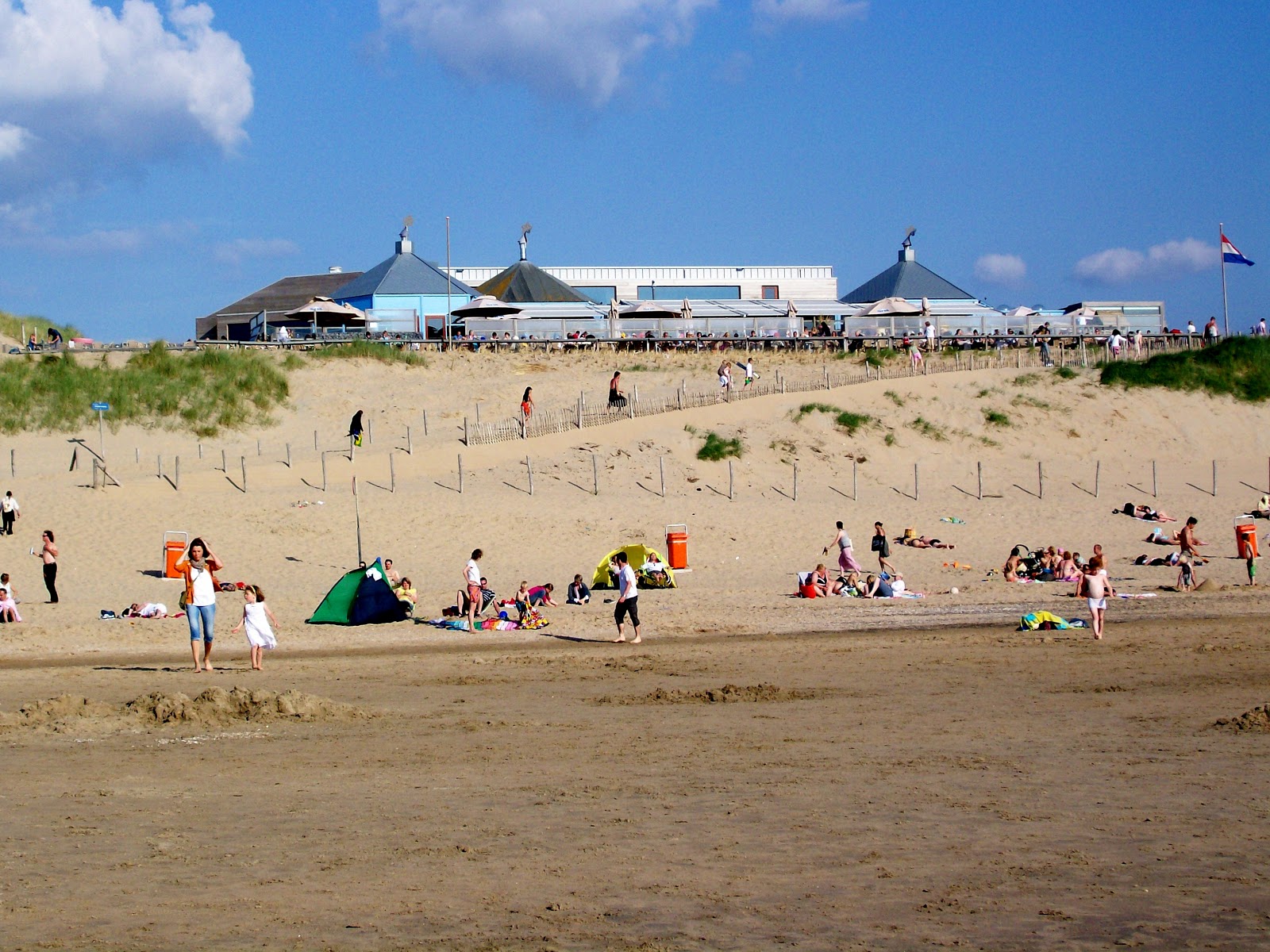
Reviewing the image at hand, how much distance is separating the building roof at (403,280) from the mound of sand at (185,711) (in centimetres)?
4414

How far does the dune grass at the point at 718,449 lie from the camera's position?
3136 cm

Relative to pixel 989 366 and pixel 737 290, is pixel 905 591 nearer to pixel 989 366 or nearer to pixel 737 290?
pixel 989 366

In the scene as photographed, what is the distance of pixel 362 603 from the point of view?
18453 mm

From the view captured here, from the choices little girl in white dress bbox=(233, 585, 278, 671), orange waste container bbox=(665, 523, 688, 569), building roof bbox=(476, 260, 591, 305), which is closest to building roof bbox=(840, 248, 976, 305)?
building roof bbox=(476, 260, 591, 305)

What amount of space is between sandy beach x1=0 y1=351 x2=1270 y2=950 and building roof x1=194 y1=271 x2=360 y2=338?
111 feet

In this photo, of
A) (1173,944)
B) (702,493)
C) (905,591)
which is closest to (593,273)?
(702,493)

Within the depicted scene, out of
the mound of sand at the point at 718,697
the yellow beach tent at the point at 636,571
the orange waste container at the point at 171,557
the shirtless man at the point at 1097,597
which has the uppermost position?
the orange waste container at the point at 171,557

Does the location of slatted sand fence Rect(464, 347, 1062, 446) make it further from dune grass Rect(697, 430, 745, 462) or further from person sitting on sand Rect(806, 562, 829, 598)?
person sitting on sand Rect(806, 562, 829, 598)

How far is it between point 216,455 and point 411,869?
1166 inches

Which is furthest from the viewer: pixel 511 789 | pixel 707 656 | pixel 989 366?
pixel 989 366

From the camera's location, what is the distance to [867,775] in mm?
8742

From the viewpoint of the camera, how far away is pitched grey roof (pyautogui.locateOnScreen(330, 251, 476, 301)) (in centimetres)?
5469

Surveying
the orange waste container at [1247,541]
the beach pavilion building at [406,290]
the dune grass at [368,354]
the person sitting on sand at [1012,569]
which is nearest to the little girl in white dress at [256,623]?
the person sitting on sand at [1012,569]

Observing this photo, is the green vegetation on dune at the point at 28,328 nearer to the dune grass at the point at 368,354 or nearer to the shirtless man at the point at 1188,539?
the dune grass at the point at 368,354
